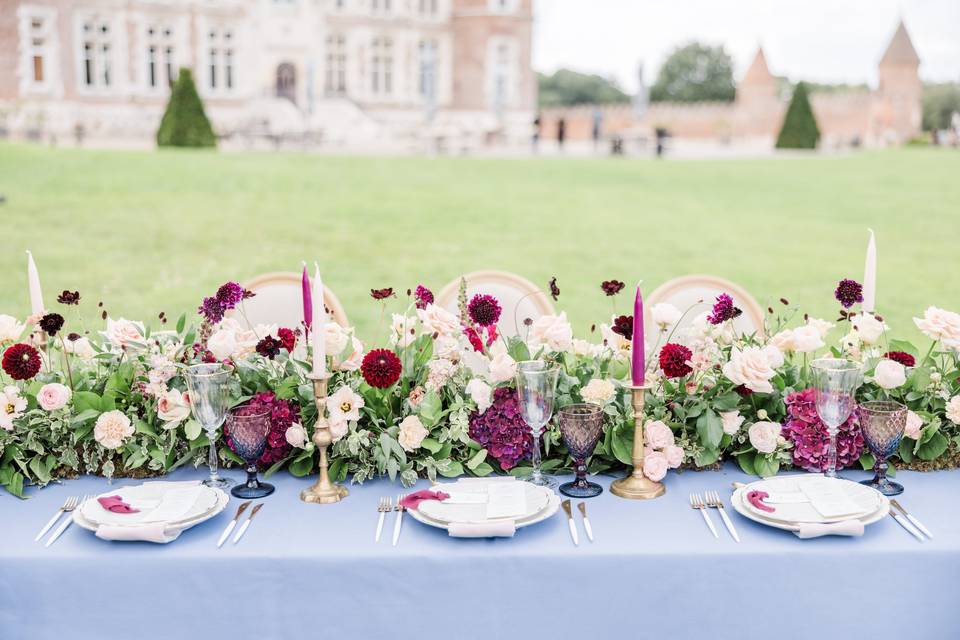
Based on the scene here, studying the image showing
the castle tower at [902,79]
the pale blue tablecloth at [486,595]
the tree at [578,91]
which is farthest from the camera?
the tree at [578,91]

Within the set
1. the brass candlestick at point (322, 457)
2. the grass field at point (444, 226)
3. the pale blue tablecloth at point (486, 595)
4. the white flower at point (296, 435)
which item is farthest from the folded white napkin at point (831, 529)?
the grass field at point (444, 226)

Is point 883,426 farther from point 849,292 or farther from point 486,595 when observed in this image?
point 486,595

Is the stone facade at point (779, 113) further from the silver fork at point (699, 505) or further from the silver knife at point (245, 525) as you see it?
the silver knife at point (245, 525)

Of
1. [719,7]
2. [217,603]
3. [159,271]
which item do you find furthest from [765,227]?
[719,7]

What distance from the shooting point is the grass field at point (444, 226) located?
8492 millimetres

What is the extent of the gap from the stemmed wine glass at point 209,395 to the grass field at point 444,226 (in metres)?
4.89

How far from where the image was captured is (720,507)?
1671 mm

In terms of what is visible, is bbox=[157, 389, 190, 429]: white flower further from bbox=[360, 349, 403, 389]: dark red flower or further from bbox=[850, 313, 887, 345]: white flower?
bbox=[850, 313, 887, 345]: white flower

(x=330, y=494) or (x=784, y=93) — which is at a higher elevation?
(x=784, y=93)

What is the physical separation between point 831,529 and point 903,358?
491 mm

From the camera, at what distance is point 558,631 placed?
1484mm

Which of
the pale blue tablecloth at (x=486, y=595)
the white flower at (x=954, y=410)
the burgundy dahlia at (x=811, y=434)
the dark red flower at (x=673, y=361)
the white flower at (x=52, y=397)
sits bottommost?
the pale blue tablecloth at (x=486, y=595)

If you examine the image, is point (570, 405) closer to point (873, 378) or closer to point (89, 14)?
point (873, 378)

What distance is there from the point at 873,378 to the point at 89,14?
21.9 m
